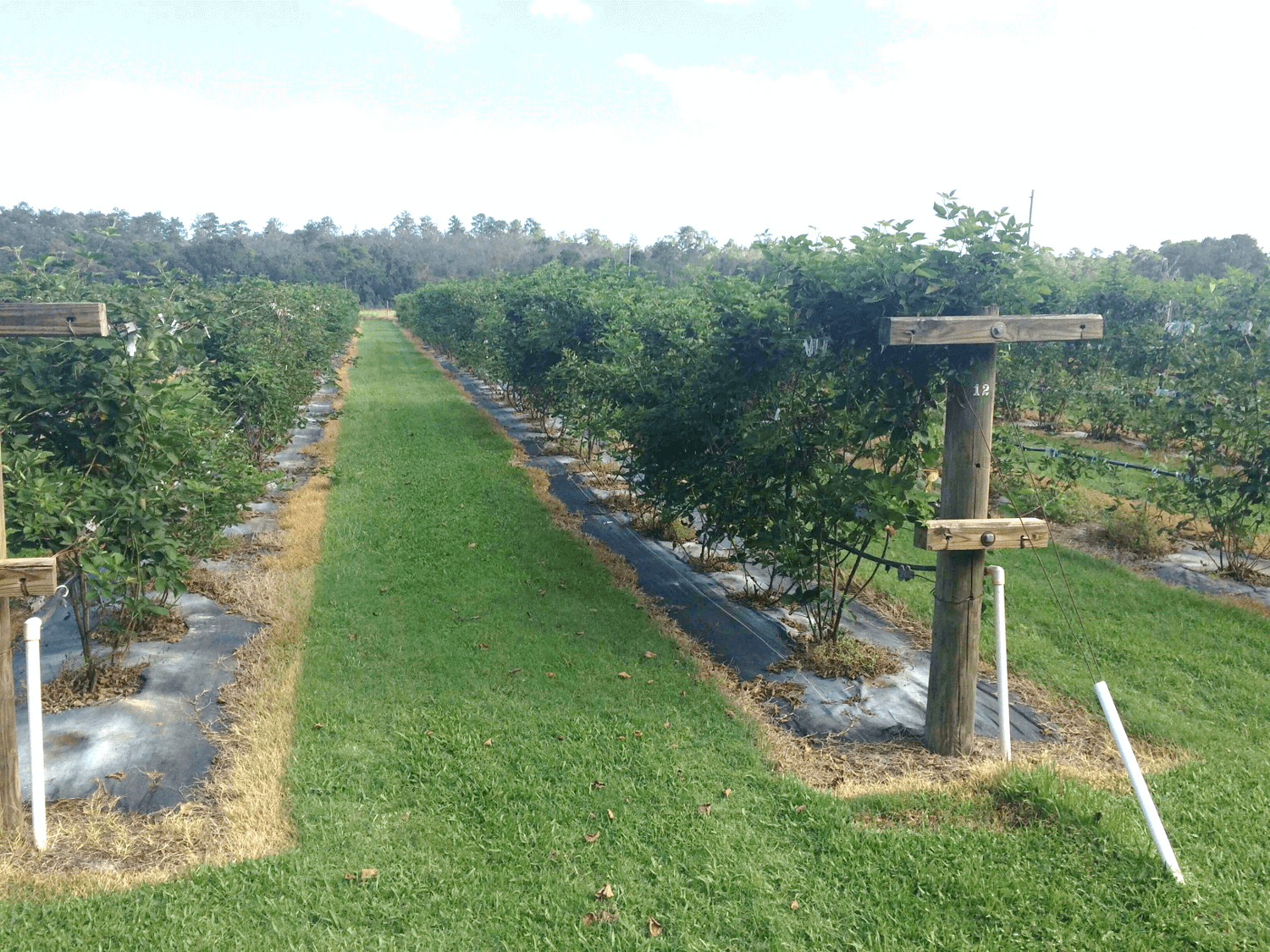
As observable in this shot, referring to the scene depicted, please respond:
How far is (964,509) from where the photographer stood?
16.4 ft

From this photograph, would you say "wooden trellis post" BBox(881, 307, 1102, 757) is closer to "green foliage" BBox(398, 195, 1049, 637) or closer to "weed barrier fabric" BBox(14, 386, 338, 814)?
"green foliage" BBox(398, 195, 1049, 637)

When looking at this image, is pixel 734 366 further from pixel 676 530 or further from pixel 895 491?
pixel 676 530

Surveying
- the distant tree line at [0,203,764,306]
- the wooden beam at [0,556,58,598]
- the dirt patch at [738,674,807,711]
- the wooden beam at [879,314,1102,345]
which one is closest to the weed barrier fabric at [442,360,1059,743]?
the dirt patch at [738,674,807,711]

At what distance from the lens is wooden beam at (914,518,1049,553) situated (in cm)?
475

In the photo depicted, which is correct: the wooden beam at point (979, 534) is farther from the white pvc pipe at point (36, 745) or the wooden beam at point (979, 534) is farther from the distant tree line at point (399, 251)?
the distant tree line at point (399, 251)

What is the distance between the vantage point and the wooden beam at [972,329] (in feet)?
15.5

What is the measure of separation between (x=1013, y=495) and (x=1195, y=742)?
5.50ft

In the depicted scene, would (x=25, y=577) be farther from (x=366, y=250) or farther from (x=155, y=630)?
(x=366, y=250)

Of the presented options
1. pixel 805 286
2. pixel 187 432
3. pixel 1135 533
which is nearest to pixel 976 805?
pixel 805 286

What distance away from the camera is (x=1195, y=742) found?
5.31 meters

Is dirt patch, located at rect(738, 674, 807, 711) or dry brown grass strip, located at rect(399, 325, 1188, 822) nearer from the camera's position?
dry brown grass strip, located at rect(399, 325, 1188, 822)

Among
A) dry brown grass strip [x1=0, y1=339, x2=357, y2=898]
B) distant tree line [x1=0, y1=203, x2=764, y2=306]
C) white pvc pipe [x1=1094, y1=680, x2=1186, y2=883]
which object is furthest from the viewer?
distant tree line [x1=0, y1=203, x2=764, y2=306]

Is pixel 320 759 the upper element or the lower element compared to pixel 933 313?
lower

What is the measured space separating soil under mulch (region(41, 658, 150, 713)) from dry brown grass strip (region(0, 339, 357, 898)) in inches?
24.4
